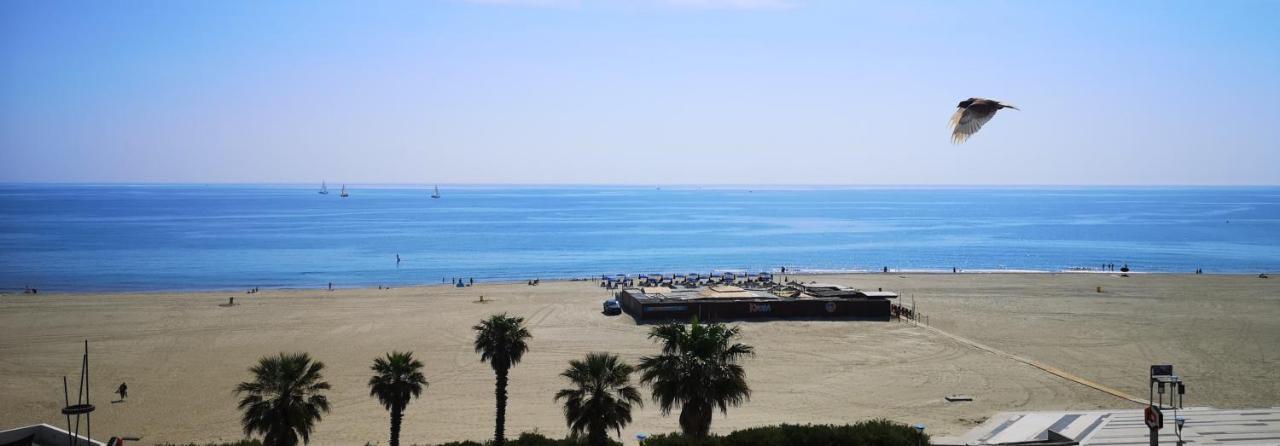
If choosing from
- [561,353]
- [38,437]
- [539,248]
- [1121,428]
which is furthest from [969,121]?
[539,248]

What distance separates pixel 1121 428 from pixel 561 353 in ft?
70.8

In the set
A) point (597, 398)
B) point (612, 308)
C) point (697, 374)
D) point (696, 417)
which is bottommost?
point (612, 308)

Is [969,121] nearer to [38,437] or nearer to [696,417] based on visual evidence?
[696,417]

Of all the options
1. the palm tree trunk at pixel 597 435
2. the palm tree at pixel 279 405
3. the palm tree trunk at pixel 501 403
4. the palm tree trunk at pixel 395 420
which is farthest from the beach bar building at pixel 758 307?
the palm tree at pixel 279 405

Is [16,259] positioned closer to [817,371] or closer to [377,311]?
[377,311]

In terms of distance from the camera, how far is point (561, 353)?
36969 mm

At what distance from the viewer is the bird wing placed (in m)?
12.4

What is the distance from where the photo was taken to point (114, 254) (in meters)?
96.1

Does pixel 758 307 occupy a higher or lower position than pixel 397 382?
lower

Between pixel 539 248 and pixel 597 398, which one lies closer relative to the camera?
pixel 597 398

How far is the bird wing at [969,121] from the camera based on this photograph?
12398 millimetres

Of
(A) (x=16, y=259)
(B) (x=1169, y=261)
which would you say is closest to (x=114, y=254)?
(A) (x=16, y=259)

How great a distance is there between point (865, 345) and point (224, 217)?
176 m

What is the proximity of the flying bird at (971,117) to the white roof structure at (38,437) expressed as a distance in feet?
69.5
